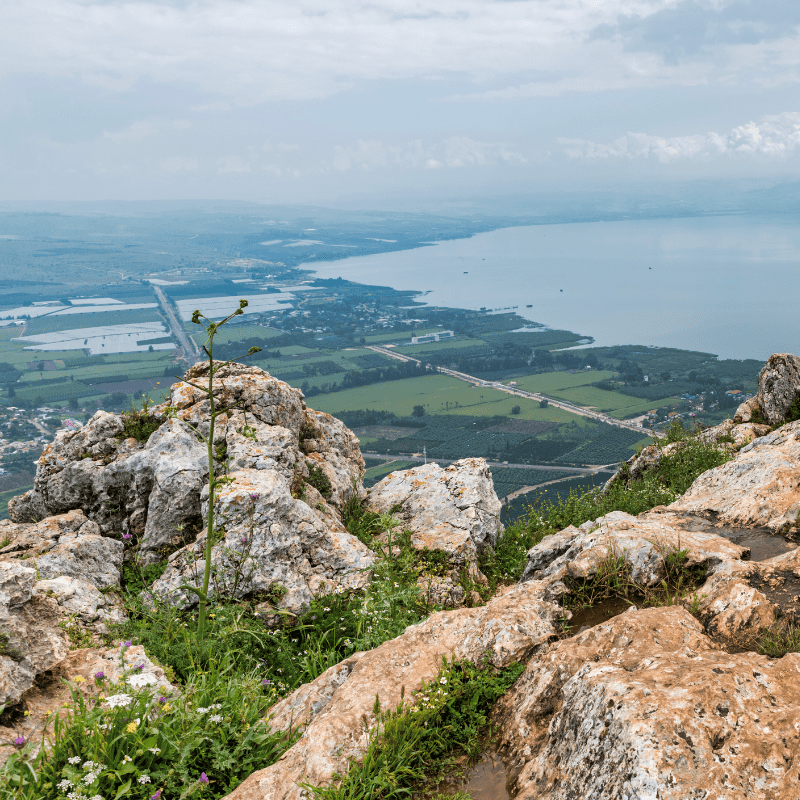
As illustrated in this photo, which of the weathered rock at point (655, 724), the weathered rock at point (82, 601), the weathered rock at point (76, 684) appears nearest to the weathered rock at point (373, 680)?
the weathered rock at point (655, 724)

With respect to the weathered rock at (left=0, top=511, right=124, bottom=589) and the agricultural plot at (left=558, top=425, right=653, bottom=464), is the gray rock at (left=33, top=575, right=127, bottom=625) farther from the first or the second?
the agricultural plot at (left=558, top=425, right=653, bottom=464)

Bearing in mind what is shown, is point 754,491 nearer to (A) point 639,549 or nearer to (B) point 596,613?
(A) point 639,549

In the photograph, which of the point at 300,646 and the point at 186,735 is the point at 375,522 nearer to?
the point at 300,646

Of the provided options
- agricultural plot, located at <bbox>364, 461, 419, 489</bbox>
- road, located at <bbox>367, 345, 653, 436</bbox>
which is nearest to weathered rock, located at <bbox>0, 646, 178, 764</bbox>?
agricultural plot, located at <bbox>364, 461, 419, 489</bbox>

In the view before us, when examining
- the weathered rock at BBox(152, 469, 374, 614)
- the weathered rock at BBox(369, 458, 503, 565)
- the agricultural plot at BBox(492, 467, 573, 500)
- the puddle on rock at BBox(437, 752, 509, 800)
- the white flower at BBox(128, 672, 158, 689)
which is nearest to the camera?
the puddle on rock at BBox(437, 752, 509, 800)

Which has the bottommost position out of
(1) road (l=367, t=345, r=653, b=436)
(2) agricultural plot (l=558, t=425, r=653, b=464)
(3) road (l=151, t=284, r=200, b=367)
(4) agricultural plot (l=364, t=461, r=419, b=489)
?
(4) agricultural plot (l=364, t=461, r=419, b=489)

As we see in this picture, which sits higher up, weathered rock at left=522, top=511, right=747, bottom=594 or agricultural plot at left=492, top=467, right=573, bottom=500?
weathered rock at left=522, top=511, right=747, bottom=594

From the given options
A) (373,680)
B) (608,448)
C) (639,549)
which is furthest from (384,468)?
(373,680)

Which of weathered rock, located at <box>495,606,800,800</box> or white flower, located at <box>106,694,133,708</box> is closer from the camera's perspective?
weathered rock, located at <box>495,606,800,800</box>
